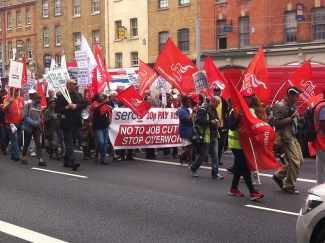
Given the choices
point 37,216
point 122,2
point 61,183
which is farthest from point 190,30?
point 37,216

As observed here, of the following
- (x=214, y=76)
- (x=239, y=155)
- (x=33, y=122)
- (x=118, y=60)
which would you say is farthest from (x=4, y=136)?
(x=118, y=60)

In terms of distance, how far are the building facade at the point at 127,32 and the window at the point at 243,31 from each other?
25.4 feet

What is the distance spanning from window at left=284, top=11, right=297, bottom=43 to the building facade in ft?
35.8

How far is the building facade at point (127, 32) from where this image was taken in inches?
1503

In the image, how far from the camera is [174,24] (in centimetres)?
3597

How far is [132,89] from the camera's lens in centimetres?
1434

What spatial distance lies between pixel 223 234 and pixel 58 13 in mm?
41184

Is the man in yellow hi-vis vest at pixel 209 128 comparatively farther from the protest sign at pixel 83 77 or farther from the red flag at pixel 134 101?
the protest sign at pixel 83 77

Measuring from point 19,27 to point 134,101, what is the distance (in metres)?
39.5

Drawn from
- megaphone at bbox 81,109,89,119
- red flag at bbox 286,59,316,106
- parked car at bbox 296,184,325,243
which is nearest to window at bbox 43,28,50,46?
megaphone at bbox 81,109,89,119

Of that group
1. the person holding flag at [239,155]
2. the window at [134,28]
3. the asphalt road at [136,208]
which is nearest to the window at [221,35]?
the window at [134,28]

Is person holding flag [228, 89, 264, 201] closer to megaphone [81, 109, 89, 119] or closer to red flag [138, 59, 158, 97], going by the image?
megaphone [81, 109, 89, 119]

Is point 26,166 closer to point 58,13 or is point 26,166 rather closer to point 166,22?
point 166,22

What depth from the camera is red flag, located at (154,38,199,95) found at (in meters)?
14.4
